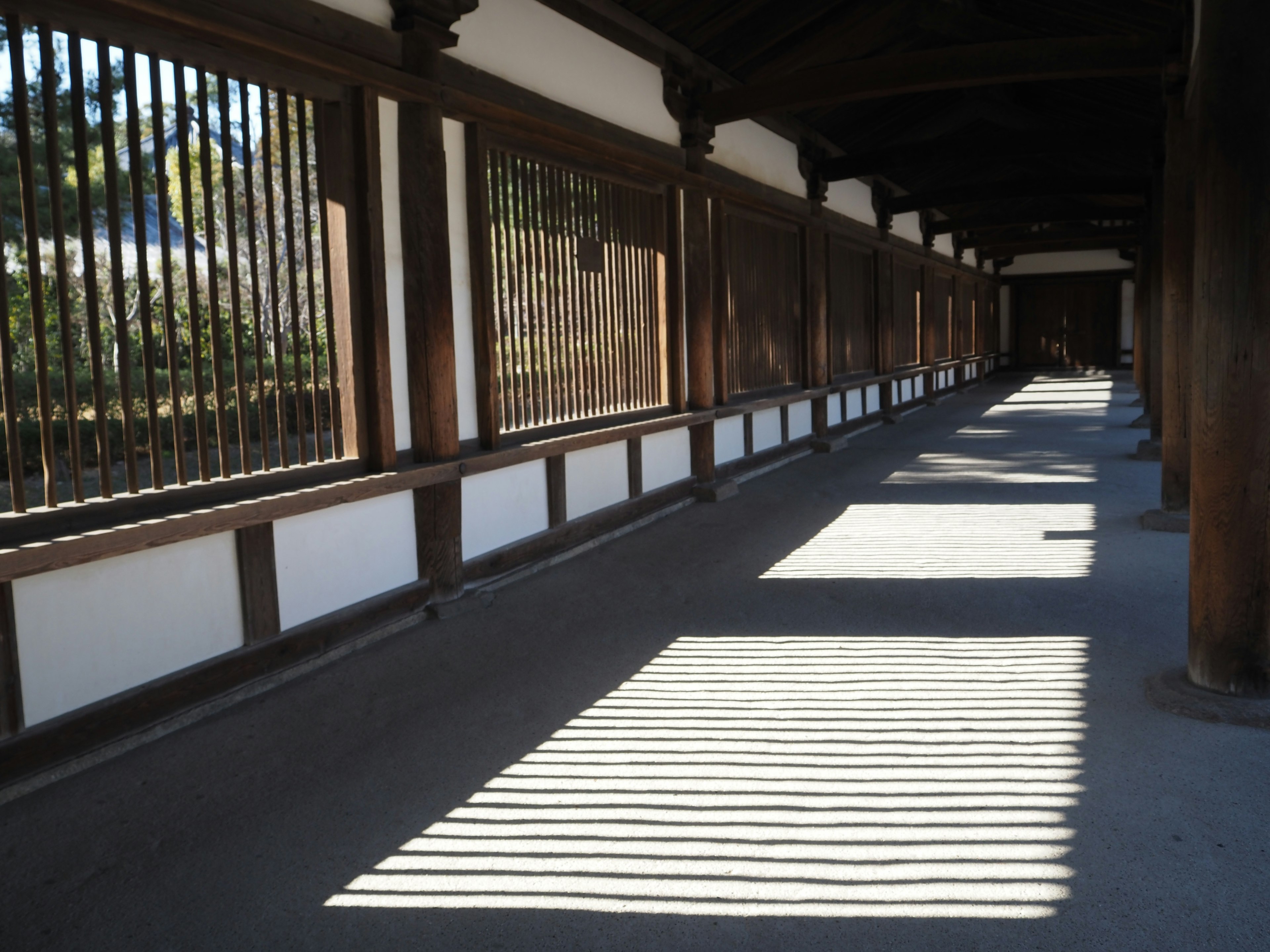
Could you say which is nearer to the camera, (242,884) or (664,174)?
(242,884)

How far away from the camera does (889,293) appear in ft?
37.0

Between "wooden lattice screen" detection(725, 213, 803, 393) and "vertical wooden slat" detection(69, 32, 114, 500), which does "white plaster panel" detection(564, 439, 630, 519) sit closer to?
"wooden lattice screen" detection(725, 213, 803, 393)

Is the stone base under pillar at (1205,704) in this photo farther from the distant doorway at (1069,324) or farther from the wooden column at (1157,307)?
the distant doorway at (1069,324)

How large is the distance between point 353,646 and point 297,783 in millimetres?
1135

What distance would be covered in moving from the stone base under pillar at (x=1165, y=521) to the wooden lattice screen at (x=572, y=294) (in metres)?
2.83

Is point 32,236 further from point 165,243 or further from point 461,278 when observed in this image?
point 461,278

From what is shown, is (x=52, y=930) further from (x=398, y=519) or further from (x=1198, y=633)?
(x=1198, y=633)

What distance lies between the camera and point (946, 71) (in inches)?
227

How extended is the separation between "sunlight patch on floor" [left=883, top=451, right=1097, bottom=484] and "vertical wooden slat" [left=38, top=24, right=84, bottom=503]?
5815mm

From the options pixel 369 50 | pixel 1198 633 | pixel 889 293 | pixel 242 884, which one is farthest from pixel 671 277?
pixel 889 293

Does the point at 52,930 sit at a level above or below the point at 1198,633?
below

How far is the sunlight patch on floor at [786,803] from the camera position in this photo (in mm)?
1980

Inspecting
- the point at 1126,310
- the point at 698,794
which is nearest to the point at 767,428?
the point at 698,794

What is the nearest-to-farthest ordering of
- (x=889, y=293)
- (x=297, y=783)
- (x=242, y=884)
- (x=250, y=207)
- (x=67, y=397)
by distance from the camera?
(x=242, y=884) < (x=297, y=783) < (x=67, y=397) < (x=250, y=207) < (x=889, y=293)
